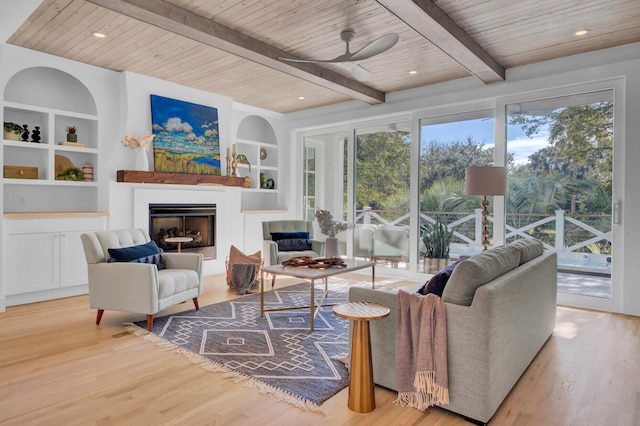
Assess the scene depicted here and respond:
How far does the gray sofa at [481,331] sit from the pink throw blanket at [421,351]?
5 cm

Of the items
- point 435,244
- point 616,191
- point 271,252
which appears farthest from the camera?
point 435,244

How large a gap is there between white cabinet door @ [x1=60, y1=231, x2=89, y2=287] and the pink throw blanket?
159 inches

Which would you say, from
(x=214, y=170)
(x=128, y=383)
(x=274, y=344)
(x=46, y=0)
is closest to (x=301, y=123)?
(x=214, y=170)

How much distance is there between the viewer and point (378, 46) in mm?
3219

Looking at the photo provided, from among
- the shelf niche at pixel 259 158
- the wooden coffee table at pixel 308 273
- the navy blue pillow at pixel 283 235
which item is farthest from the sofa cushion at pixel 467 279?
the shelf niche at pixel 259 158

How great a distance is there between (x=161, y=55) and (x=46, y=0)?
50.5 inches

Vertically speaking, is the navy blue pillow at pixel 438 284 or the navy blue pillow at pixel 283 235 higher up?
the navy blue pillow at pixel 283 235

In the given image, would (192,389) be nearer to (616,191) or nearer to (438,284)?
(438,284)

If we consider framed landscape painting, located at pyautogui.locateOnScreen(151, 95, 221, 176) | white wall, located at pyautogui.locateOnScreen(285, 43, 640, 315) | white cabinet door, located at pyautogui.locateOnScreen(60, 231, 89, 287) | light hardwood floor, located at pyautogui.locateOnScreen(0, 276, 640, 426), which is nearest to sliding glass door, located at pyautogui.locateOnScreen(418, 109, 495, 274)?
white wall, located at pyautogui.locateOnScreen(285, 43, 640, 315)

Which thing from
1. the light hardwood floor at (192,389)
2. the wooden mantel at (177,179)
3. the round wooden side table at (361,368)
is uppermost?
the wooden mantel at (177,179)

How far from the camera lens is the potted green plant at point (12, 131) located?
436 cm

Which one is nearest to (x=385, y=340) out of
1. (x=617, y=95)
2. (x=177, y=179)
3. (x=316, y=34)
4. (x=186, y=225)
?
(x=316, y=34)

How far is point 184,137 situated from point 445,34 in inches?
148

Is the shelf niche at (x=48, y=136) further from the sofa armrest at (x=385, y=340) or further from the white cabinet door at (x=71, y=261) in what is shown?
the sofa armrest at (x=385, y=340)
